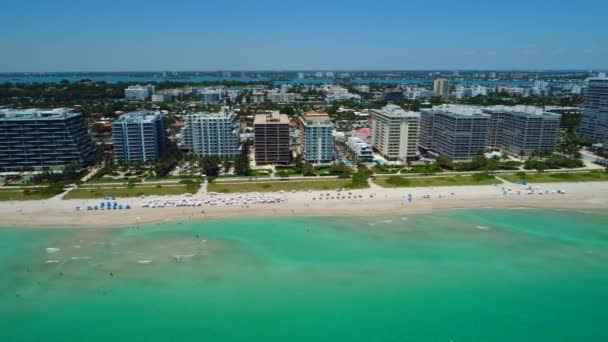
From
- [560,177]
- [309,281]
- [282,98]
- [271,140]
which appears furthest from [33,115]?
[282,98]

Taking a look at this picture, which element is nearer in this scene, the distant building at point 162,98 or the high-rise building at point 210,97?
the high-rise building at point 210,97

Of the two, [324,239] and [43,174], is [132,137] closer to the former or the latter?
[43,174]

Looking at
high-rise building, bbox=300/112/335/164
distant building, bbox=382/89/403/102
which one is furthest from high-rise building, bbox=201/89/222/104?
high-rise building, bbox=300/112/335/164

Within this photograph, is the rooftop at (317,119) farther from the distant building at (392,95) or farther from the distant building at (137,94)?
the distant building at (137,94)

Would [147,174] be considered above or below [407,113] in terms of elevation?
below

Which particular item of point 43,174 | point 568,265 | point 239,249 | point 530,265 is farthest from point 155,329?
point 43,174

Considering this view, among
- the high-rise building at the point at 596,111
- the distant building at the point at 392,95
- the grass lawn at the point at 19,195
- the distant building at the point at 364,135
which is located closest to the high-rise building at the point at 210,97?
the distant building at the point at 392,95

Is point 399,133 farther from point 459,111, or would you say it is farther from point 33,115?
point 33,115
